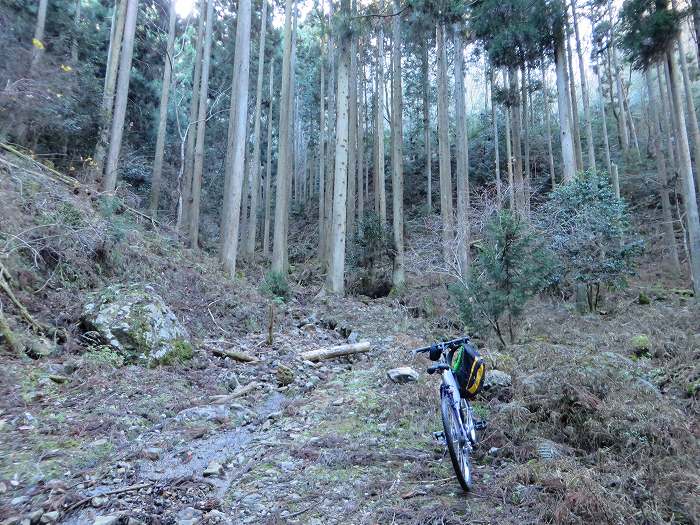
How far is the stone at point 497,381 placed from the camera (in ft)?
17.0

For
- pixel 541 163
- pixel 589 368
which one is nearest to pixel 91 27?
pixel 589 368

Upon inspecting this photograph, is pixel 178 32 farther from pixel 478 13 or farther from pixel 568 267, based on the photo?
pixel 568 267

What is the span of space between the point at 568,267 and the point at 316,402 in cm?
Result: 947

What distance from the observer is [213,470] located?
3.74 meters

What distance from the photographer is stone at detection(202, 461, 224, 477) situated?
3.71 meters

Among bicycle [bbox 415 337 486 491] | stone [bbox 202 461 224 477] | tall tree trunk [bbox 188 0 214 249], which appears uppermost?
tall tree trunk [bbox 188 0 214 249]

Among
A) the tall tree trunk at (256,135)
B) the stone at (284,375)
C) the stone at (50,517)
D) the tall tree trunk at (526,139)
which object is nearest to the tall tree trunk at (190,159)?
the tall tree trunk at (256,135)

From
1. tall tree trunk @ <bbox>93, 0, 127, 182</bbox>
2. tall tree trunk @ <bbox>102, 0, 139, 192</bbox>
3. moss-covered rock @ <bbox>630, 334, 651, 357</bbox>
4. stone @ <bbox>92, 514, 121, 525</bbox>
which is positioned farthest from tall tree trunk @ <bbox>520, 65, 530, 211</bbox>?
stone @ <bbox>92, 514, 121, 525</bbox>

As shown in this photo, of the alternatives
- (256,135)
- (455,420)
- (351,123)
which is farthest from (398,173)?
(455,420)

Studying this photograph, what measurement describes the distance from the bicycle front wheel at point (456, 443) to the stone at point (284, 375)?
12.3ft

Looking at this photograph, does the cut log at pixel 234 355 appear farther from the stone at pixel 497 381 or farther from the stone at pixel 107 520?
the stone at pixel 107 520

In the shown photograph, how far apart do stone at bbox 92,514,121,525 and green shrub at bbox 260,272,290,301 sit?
9785 mm

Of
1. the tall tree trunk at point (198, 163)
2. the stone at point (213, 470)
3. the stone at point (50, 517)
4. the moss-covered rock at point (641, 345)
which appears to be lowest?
the stone at point (50, 517)

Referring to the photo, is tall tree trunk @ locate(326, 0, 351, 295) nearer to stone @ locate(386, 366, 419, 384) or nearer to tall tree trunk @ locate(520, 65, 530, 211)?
tall tree trunk @ locate(520, 65, 530, 211)
